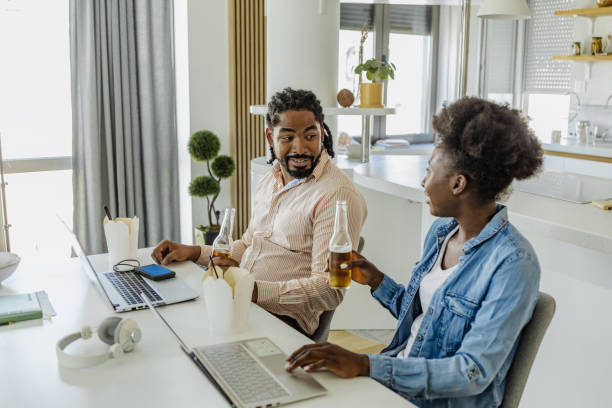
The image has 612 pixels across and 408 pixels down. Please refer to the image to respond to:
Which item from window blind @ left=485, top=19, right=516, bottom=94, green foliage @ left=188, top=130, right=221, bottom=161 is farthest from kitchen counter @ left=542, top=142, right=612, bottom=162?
green foliage @ left=188, top=130, right=221, bottom=161

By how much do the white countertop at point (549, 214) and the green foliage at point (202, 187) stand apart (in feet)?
5.58

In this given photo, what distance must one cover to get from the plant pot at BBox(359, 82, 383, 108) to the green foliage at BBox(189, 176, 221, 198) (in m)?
1.35

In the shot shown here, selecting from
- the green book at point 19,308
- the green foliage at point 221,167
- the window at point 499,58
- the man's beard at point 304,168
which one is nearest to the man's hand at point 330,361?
the green book at point 19,308

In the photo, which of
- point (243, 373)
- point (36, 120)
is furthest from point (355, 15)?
point (243, 373)

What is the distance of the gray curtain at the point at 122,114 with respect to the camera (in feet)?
13.2

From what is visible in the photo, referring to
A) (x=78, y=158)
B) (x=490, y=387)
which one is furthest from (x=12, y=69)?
(x=490, y=387)

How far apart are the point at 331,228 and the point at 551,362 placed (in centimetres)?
101

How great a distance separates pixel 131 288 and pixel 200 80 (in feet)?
9.14

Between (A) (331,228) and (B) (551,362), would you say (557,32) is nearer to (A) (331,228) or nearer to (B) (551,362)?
(B) (551,362)

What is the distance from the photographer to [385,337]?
3.31 meters

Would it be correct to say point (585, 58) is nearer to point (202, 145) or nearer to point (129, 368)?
point (202, 145)

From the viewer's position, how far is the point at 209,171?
416 centimetres

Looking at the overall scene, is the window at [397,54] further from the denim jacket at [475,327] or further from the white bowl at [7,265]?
the denim jacket at [475,327]

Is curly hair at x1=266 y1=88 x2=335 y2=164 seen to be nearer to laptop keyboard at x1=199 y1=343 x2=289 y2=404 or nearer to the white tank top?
the white tank top
